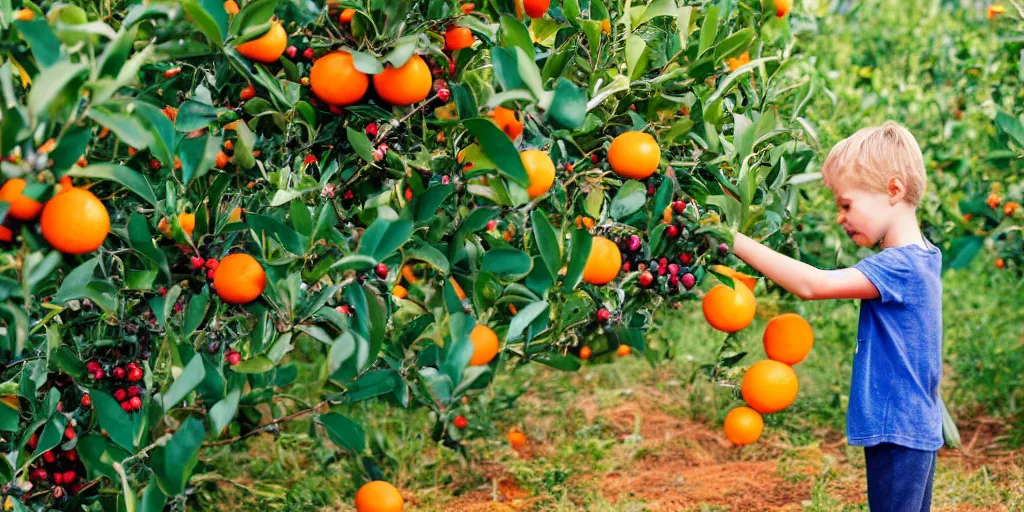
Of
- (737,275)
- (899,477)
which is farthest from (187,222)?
(899,477)

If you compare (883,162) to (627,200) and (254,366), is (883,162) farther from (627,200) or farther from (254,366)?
(254,366)

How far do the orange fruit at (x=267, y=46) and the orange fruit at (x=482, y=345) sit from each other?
505 mm

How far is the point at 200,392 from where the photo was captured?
136 cm

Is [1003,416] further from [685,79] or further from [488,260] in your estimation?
[488,260]

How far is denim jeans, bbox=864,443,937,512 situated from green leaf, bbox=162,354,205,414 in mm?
1304

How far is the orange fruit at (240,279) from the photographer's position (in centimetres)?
139

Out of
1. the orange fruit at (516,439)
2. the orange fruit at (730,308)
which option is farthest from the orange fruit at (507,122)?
the orange fruit at (516,439)

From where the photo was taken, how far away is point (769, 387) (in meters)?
1.81

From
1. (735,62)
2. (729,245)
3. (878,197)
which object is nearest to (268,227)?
(729,245)

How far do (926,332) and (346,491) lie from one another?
1496 mm

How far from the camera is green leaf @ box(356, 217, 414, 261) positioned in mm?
1297

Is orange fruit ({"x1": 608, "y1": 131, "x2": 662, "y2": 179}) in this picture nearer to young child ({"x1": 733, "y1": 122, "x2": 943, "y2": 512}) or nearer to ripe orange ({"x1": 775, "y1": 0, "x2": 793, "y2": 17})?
young child ({"x1": 733, "y1": 122, "x2": 943, "y2": 512})

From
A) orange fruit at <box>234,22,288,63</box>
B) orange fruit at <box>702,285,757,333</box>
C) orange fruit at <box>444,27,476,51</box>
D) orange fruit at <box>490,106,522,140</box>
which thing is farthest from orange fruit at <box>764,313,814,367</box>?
orange fruit at <box>234,22,288,63</box>

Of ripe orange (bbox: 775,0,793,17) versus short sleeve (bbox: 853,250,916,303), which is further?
ripe orange (bbox: 775,0,793,17)
